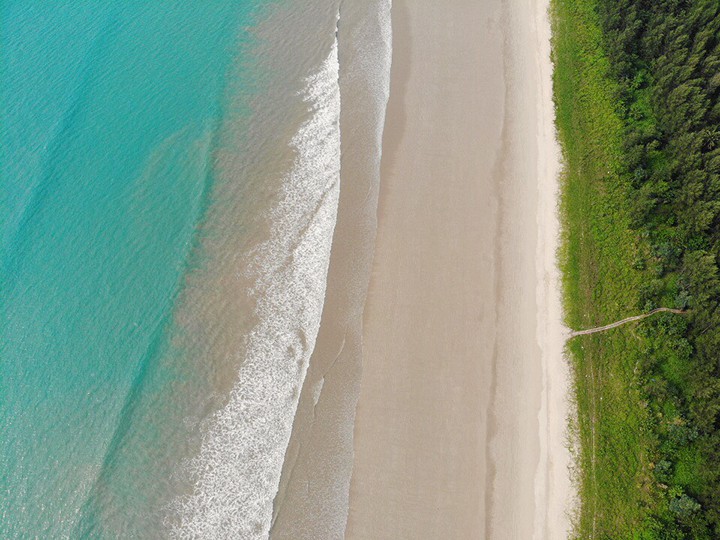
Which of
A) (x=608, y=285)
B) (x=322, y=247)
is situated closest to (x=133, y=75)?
(x=322, y=247)

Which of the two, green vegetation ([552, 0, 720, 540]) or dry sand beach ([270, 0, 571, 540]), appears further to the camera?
dry sand beach ([270, 0, 571, 540])

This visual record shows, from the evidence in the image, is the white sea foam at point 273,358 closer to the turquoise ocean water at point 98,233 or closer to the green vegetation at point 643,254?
the turquoise ocean water at point 98,233

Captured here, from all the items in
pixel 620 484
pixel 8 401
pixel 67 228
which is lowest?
pixel 620 484

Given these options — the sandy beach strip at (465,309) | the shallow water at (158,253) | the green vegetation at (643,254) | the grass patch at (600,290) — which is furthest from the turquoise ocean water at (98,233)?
the green vegetation at (643,254)

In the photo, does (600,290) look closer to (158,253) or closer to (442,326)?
(442,326)

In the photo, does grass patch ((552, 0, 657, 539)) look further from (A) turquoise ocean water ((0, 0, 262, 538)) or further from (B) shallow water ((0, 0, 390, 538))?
(A) turquoise ocean water ((0, 0, 262, 538))

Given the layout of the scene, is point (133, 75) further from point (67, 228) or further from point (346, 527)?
point (346, 527)

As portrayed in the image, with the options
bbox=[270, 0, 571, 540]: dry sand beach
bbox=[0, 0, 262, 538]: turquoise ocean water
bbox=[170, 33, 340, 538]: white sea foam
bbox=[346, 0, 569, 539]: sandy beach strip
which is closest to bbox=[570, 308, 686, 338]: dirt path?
bbox=[270, 0, 571, 540]: dry sand beach
